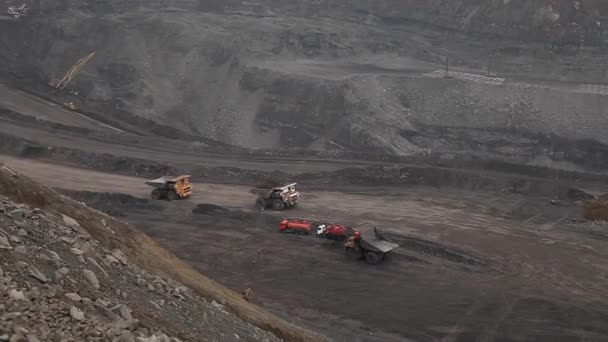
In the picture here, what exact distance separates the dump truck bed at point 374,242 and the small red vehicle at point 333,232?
1.13 metres

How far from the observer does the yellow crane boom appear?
44.4 metres

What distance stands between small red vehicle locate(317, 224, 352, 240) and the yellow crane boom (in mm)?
24585

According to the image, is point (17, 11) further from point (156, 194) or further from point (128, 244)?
point (128, 244)

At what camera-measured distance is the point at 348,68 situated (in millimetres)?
43906

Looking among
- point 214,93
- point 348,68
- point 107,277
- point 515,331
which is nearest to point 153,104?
point 214,93

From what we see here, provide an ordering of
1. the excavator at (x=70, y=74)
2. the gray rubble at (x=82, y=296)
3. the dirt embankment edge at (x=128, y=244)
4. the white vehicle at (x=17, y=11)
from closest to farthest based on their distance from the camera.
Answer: the gray rubble at (x=82, y=296) < the dirt embankment edge at (x=128, y=244) < the excavator at (x=70, y=74) < the white vehicle at (x=17, y=11)

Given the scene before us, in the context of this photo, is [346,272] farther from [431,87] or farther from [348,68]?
[348,68]

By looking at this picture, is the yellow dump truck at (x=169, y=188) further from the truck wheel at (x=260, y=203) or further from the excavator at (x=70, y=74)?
the excavator at (x=70, y=74)

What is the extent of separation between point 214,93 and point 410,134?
39.0ft

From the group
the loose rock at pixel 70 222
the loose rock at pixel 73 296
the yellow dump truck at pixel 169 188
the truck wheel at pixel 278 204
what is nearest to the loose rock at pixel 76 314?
the loose rock at pixel 73 296

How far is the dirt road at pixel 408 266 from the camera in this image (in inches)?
762

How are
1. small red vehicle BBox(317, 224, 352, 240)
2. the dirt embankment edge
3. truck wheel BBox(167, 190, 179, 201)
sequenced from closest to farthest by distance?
the dirt embankment edge < small red vehicle BBox(317, 224, 352, 240) < truck wheel BBox(167, 190, 179, 201)

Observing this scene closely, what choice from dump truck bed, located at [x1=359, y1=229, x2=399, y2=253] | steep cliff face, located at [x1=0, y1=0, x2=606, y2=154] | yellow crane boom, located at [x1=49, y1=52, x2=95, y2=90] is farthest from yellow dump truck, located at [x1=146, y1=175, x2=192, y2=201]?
yellow crane boom, located at [x1=49, y1=52, x2=95, y2=90]

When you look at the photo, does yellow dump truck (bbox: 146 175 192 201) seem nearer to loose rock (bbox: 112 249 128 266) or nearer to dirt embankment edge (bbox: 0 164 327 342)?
dirt embankment edge (bbox: 0 164 327 342)
